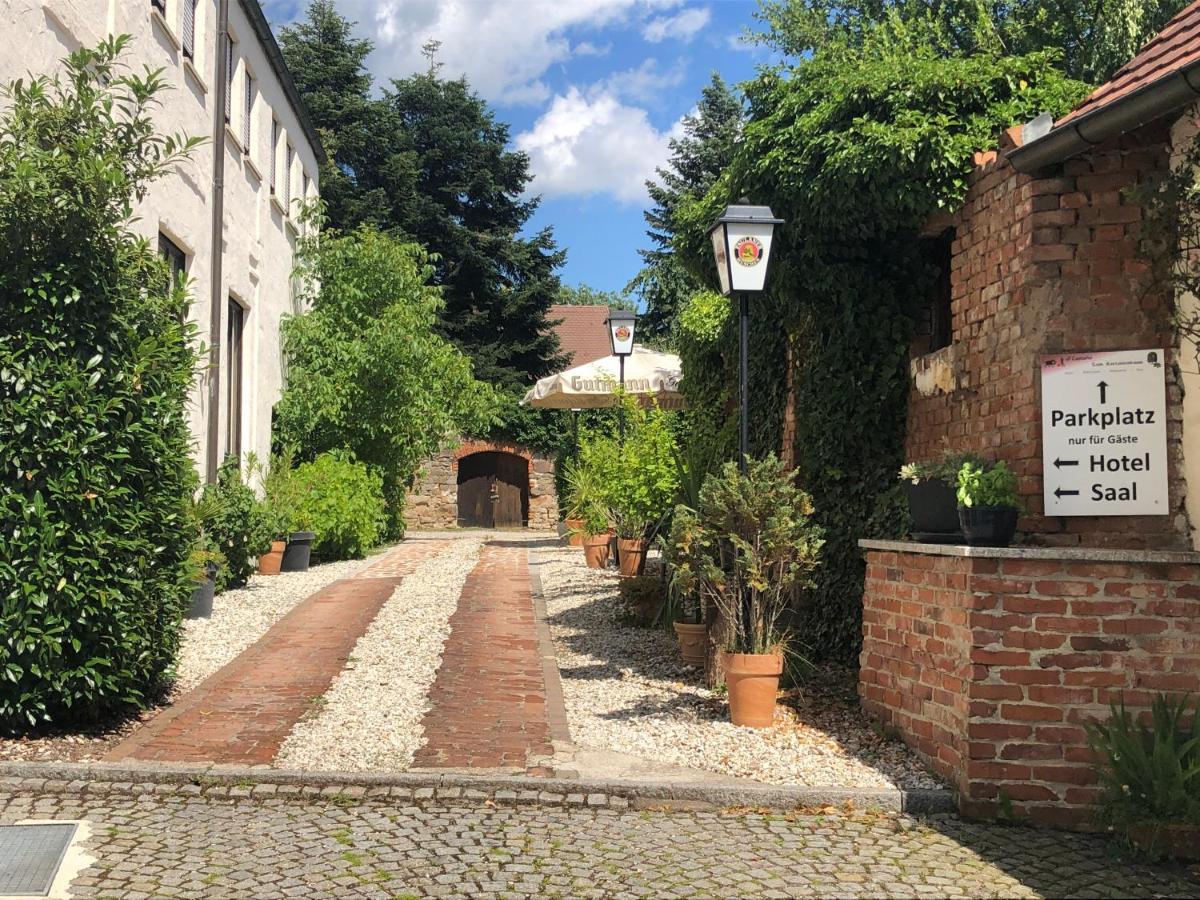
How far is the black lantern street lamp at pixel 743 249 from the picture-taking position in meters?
6.61

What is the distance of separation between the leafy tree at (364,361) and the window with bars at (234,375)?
188 cm

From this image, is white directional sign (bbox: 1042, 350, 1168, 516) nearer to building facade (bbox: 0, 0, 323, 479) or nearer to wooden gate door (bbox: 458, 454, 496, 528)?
building facade (bbox: 0, 0, 323, 479)

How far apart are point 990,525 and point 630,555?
6.01 meters

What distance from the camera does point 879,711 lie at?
5988 mm

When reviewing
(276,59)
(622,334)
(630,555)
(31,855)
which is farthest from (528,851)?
(276,59)

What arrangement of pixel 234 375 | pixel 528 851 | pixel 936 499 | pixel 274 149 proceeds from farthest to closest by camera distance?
1. pixel 274 149
2. pixel 234 375
3. pixel 936 499
4. pixel 528 851

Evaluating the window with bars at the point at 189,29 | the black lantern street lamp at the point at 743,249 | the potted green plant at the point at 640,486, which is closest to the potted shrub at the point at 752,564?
the black lantern street lamp at the point at 743,249

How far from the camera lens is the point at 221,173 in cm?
1190

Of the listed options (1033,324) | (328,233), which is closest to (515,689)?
(1033,324)

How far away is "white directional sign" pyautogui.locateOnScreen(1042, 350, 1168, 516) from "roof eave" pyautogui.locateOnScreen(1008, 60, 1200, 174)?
38.4 inches

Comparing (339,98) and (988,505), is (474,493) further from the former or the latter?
(988,505)

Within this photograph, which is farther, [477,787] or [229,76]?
[229,76]

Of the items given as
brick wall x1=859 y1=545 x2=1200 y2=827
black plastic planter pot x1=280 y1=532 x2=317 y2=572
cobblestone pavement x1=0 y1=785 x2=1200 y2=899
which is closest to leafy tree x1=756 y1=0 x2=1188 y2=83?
black plastic planter pot x1=280 y1=532 x2=317 y2=572

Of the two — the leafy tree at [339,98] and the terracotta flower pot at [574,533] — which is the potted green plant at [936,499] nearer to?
the terracotta flower pot at [574,533]
